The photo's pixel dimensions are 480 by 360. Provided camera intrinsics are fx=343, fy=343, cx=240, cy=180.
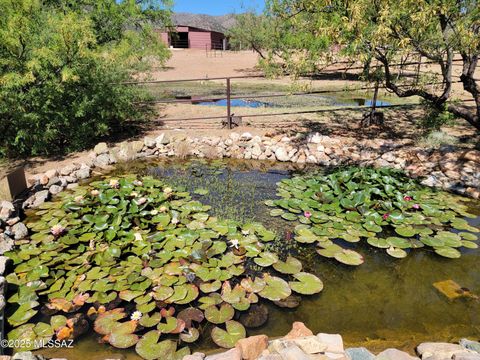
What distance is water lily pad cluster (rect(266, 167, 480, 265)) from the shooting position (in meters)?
3.74

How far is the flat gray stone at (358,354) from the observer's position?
2225 mm

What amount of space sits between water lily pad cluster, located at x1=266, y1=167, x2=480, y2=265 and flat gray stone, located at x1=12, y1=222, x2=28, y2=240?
9.57 ft

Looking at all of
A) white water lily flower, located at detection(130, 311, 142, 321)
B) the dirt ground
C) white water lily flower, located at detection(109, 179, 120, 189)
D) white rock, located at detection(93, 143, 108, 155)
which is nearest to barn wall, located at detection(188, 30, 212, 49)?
the dirt ground

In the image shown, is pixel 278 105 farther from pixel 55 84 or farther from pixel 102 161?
pixel 55 84

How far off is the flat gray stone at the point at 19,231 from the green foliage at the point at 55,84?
2.37m

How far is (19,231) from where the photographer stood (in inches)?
153

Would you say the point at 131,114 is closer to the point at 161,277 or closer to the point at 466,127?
the point at 161,277

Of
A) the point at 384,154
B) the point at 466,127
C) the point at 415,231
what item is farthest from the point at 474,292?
the point at 466,127

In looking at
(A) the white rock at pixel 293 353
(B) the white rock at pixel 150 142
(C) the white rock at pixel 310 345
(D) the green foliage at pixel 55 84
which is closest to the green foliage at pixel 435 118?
(C) the white rock at pixel 310 345

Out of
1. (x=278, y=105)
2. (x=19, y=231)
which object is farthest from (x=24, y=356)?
(x=278, y=105)

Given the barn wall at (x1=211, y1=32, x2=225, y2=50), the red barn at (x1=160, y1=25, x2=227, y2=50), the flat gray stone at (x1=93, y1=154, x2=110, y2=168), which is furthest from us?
the barn wall at (x1=211, y1=32, x2=225, y2=50)

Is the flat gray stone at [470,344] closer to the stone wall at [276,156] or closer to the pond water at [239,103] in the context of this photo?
the stone wall at [276,156]

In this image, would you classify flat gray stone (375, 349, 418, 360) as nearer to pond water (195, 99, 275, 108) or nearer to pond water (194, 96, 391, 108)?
pond water (194, 96, 391, 108)

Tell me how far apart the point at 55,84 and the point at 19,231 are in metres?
2.94
